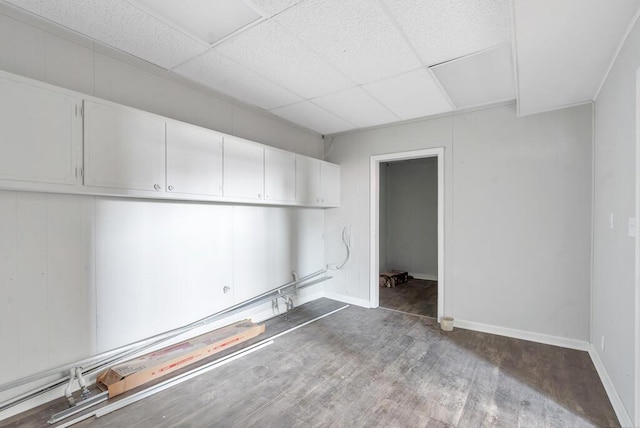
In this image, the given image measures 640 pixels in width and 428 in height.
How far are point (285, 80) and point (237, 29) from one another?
788 mm

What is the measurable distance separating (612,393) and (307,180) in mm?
3394

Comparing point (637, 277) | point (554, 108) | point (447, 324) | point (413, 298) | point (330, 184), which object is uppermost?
point (554, 108)

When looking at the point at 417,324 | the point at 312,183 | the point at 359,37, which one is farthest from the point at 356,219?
the point at 359,37

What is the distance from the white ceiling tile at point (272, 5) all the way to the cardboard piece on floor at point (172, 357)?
9.03ft

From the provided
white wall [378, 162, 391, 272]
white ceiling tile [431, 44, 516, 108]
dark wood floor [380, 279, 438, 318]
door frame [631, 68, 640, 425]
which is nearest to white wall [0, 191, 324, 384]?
dark wood floor [380, 279, 438, 318]

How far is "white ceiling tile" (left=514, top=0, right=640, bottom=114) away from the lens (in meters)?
1.57

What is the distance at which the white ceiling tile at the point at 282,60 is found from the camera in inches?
82.4

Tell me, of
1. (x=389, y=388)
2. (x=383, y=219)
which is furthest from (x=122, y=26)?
(x=383, y=219)

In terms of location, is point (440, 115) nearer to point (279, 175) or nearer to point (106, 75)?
point (279, 175)

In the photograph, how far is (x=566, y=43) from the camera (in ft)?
6.14

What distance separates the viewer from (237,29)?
6.64 feet

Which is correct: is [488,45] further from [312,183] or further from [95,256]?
[95,256]

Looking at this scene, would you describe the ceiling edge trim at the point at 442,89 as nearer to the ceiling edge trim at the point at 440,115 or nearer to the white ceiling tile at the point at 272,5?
the ceiling edge trim at the point at 440,115

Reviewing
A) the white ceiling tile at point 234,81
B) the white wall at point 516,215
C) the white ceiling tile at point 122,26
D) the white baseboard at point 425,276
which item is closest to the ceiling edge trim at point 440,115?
the white wall at point 516,215
